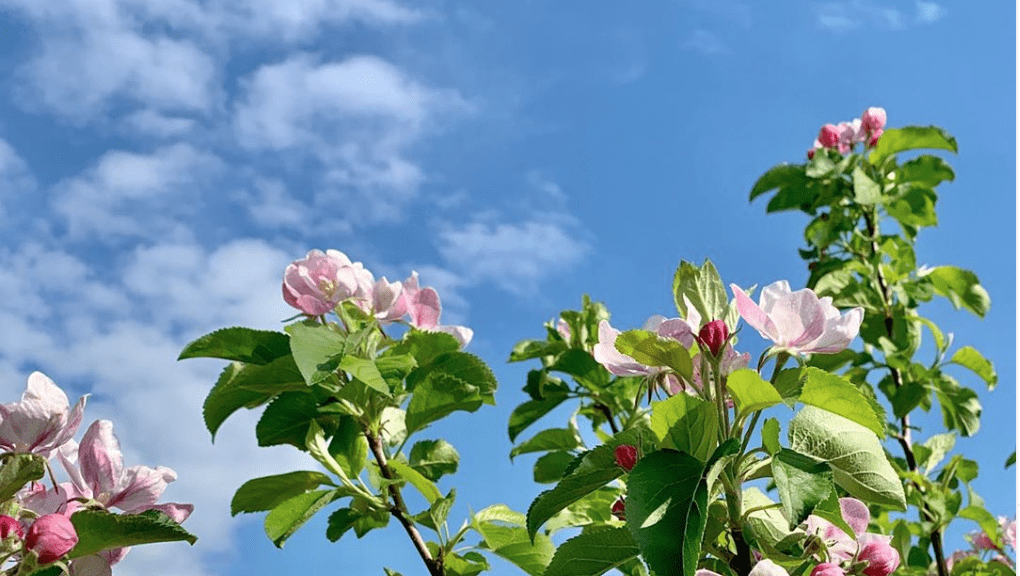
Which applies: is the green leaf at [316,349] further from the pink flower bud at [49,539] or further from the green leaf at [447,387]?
the pink flower bud at [49,539]

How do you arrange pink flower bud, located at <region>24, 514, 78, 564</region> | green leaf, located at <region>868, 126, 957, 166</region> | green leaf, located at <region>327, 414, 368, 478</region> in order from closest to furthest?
pink flower bud, located at <region>24, 514, 78, 564</region>
green leaf, located at <region>327, 414, 368, 478</region>
green leaf, located at <region>868, 126, 957, 166</region>

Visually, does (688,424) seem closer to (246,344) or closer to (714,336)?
(714,336)

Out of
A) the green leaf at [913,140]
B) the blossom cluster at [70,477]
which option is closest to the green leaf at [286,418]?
the blossom cluster at [70,477]

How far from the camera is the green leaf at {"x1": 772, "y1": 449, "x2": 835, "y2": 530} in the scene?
1054mm

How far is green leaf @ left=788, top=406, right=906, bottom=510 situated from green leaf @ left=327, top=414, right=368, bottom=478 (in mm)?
852

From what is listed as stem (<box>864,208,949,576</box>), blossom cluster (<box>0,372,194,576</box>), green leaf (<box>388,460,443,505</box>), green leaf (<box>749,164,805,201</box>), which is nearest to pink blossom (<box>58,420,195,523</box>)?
blossom cluster (<box>0,372,194,576</box>)

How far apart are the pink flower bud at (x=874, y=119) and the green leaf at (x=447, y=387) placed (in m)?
2.33

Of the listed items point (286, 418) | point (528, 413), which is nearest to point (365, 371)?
point (286, 418)

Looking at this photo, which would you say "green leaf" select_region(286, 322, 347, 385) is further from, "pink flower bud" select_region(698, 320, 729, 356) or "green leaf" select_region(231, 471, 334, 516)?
"pink flower bud" select_region(698, 320, 729, 356)

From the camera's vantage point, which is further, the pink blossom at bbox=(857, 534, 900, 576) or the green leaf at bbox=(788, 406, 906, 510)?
the pink blossom at bbox=(857, 534, 900, 576)

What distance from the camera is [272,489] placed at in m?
1.83

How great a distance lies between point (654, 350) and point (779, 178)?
2.69 m

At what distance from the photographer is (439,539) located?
71.9 inches

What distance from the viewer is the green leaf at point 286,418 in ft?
5.69
